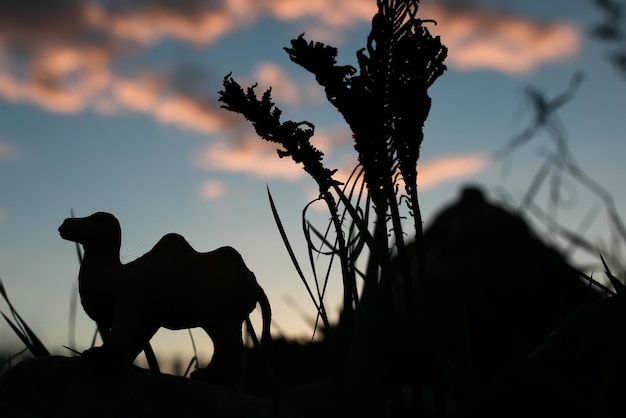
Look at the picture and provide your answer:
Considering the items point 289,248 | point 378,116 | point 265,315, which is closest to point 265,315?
point 265,315

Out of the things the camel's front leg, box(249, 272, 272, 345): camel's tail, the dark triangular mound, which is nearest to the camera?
the dark triangular mound

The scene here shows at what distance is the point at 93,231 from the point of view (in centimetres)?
196

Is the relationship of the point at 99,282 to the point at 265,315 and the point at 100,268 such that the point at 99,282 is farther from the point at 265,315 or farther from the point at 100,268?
the point at 265,315

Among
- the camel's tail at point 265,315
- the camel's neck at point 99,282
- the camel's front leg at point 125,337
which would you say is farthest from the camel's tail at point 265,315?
the camel's neck at point 99,282

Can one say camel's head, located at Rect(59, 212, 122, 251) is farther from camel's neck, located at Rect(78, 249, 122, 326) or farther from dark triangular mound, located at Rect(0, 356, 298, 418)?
dark triangular mound, located at Rect(0, 356, 298, 418)

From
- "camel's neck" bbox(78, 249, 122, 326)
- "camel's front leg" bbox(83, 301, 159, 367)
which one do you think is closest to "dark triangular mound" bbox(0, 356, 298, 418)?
"camel's front leg" bbox(83, 301, 159, 367)

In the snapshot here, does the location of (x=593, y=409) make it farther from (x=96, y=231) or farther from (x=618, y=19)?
(x=618, y=19)

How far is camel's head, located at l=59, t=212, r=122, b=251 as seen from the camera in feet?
6.42

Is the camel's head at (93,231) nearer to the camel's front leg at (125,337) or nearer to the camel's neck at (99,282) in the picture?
the camel's neck at (99,282)

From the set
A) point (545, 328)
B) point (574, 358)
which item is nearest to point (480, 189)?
point (545, 328)

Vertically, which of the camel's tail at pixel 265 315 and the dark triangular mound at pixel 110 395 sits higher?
the camel's tail at pixel 265 315

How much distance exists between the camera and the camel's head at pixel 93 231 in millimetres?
1956

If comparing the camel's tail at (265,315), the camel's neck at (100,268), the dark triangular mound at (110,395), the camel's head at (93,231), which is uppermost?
the camel's head at (93,231)

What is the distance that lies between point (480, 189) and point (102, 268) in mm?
6680
